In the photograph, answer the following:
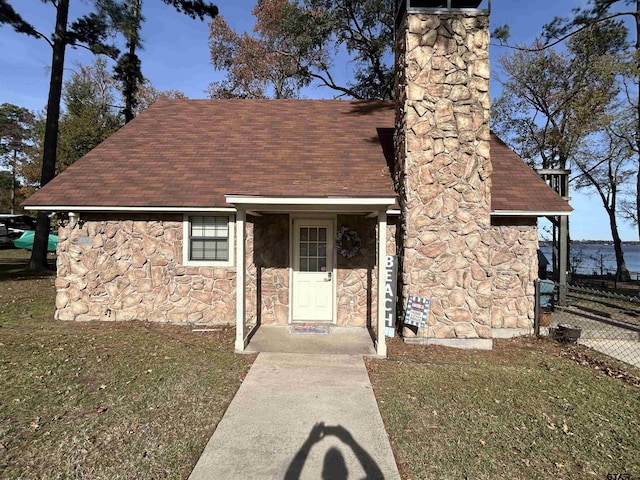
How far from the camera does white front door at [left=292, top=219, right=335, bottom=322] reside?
25.1ft

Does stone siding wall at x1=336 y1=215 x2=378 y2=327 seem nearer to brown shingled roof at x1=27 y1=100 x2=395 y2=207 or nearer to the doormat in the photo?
the doormat

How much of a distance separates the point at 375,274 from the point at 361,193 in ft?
8.20

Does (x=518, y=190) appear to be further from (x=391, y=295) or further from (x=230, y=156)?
(x=230, y=156)

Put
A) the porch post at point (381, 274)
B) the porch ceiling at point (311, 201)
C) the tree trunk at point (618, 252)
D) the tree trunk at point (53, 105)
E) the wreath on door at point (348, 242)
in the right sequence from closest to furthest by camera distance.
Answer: the porch ceiling at point (311, 201) → the porch post at point (381, 274) → the wreath on door at point (348, 242) → the tree trunk at point (53, 105) → the tree trunk at point (618, 252)

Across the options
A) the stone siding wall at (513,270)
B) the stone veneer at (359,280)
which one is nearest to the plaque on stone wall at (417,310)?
the stone veneer at (359,280)

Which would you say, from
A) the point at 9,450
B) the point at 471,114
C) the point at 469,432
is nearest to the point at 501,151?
the point at 471,114

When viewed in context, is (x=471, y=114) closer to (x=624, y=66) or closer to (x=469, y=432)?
(x=469, y=432)

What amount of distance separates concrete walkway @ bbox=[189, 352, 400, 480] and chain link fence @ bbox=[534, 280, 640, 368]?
448 centimetres

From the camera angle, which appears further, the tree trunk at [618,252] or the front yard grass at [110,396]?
the tree trunk at [618,252]

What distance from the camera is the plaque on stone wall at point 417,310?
6348 millimetres

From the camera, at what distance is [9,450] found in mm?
3244

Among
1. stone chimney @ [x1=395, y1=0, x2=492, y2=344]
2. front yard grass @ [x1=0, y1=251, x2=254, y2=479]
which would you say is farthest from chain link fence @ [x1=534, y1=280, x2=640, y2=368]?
front yard grass @ [x1=0, y1=251, x2=254, y2=479]

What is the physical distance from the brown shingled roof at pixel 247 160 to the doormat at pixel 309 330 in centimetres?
298

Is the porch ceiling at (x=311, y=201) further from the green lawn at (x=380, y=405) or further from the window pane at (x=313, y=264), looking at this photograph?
the green lawn at (x=380, y=405)
